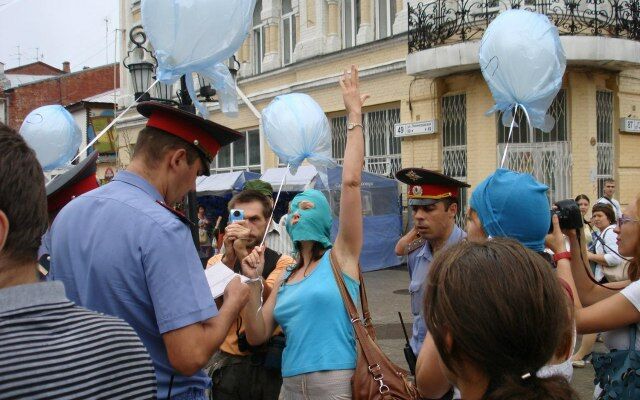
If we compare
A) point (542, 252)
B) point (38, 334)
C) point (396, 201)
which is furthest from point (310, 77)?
point (38, 334)

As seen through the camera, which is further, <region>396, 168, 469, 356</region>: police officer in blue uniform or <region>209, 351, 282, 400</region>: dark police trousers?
<region>396, 168, 469, 356</region>: police officer in blue uniform

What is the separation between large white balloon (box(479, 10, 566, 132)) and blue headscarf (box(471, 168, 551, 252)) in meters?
1.53

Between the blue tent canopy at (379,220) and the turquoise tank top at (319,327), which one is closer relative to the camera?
the turquoise tank top at (319,327)

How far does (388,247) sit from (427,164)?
2.26 meters

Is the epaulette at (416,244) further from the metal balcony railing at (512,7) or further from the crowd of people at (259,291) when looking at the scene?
the metal balcony railing at (512,7)

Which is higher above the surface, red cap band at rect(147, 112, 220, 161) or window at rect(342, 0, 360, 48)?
window at rect(342, 0, 360, 48)

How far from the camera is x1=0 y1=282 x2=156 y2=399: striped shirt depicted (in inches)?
50.4

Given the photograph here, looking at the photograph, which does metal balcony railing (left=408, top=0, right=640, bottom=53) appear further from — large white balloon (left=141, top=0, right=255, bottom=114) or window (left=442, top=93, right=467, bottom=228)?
large white balloon (left=141, top=0, right=255, bottom=114)

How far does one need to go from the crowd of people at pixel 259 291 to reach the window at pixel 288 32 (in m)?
15.3

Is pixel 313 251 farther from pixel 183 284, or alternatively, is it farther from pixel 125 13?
pixel 125 13

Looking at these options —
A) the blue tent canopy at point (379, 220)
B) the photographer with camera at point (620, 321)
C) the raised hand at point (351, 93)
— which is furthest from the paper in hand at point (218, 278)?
the blue tent canopy at point (379, 220)

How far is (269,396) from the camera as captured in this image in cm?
345

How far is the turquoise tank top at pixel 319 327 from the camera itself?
9.93ft

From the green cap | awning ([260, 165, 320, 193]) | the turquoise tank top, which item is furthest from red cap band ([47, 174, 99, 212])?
awning ([260, 165, 320, 193])
